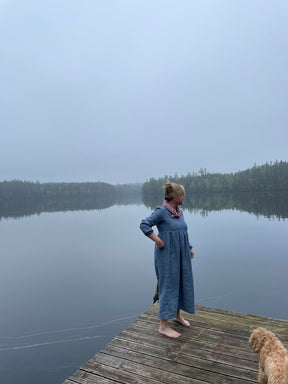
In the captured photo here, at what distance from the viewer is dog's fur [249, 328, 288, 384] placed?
7.01ft

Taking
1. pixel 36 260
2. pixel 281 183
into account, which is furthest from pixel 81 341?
pixel 281 183

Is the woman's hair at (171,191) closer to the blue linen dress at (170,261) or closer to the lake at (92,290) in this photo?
the blue linen dress at (170,261)

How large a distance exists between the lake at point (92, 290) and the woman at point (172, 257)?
3.86m

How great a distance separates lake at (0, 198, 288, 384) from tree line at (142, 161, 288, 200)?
60.9m

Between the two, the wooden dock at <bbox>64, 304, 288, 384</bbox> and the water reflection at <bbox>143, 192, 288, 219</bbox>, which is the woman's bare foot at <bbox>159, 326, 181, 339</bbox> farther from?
the water reflection at <bbox>143, 192, 288, 219</bbox>

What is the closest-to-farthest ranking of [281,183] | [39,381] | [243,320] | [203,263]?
[243,320]
[39,381]
[203,263]
[281,183]

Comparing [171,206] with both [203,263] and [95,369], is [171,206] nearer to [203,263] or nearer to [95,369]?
[95,369]

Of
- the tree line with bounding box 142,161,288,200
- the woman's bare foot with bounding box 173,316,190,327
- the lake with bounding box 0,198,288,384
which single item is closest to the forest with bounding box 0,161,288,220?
the tree line with bounding box 142,161,288,200

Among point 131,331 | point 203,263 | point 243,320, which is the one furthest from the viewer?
point 203,263

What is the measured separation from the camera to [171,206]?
3.75 m

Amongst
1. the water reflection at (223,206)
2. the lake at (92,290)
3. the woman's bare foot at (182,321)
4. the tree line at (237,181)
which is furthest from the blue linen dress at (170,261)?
the tree line at (237,181)

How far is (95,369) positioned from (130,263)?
455 inches

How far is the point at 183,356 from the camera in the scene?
3283mm

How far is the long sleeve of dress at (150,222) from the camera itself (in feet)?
11.3
